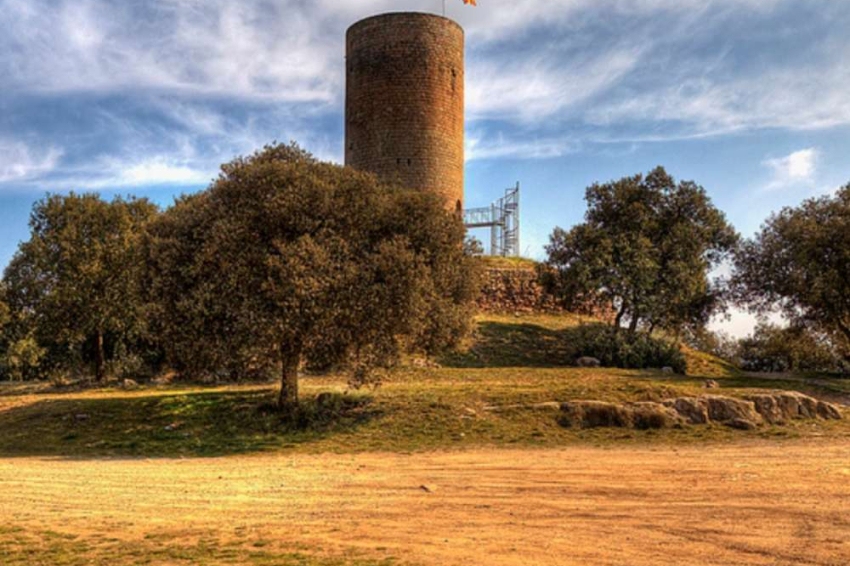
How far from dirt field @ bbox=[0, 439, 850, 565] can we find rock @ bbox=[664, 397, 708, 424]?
7.50 feet

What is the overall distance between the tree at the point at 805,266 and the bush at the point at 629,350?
13.8ft

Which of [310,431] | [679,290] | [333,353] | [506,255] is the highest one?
[506,255]

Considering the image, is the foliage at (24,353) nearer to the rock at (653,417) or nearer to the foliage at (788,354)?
the rock at (653,417)

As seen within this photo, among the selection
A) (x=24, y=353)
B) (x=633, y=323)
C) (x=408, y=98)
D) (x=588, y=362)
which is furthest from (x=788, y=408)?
(x=24, y=353)

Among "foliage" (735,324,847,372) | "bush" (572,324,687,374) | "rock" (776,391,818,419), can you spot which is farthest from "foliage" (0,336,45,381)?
"foliage" (735,324,847,372)

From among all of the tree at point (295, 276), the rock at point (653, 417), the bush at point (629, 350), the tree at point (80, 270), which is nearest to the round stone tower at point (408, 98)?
the bush at point (629, 350)

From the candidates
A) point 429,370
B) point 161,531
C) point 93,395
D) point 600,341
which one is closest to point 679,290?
point 600,341

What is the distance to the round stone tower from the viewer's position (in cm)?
3228

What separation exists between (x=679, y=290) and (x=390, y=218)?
1537cm

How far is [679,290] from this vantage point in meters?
27.0

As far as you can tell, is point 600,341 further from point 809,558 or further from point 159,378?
point 809,558

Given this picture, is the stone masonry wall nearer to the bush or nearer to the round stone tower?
the round stone tower

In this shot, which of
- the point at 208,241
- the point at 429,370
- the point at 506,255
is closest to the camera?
the point at 208,241

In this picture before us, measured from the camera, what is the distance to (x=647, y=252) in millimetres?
27031
